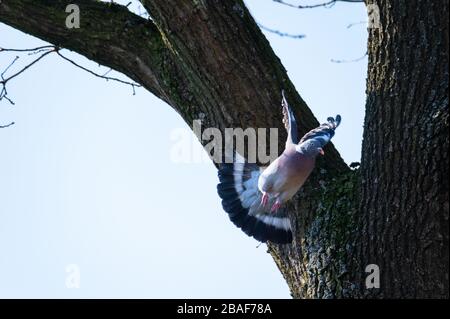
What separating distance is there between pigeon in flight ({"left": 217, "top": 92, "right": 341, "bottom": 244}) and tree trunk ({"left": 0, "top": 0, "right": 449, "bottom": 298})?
0.32ft

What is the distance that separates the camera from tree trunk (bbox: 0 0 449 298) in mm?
4355

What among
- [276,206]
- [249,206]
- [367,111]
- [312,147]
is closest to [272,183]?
[276,206]

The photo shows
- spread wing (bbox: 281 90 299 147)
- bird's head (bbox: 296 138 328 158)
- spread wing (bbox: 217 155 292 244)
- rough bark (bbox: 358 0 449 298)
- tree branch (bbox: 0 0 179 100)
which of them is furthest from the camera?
tree branch (bbox: 0 0 179 100)

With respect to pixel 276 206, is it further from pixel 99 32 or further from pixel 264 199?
pixel 99 32

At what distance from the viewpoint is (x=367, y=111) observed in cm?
467

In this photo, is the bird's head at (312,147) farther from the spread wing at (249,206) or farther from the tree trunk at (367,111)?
the spread wing at (249,206)

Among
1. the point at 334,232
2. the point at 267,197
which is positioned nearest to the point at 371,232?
the point at 334,232

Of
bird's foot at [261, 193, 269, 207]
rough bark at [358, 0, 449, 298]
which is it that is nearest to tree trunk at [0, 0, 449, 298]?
rough bark at [358, 0, 449, 298]

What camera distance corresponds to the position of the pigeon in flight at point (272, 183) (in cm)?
456

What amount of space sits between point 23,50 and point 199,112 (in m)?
1.49

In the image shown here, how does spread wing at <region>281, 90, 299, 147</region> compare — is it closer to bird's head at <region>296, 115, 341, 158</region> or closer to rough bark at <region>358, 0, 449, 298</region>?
bird's head at <region>296, 115, 341, 158</region>

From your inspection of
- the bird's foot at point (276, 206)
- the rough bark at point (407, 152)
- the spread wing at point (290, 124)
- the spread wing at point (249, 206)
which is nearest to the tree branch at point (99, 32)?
the spread wing at point (249, 206)

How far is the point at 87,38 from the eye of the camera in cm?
529
